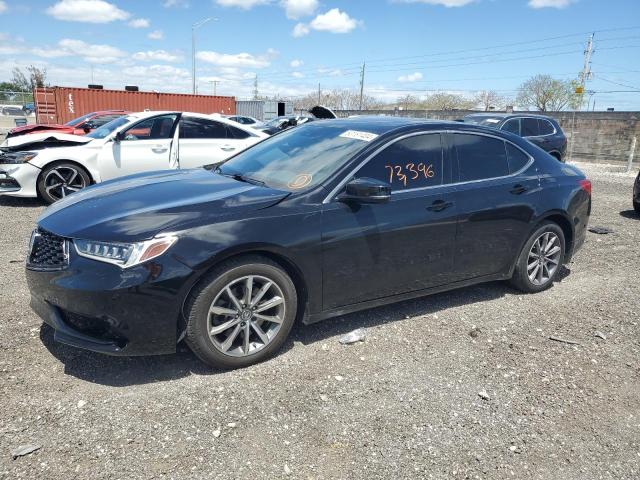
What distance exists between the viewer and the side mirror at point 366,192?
3471 mm

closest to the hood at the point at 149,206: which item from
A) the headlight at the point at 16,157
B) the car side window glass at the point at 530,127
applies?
the headlight at the point at 16,157

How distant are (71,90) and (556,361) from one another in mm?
27972

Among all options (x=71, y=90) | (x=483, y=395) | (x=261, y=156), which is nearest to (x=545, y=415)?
(x=483, y=395)

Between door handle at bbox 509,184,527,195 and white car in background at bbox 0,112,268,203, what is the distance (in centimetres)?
527

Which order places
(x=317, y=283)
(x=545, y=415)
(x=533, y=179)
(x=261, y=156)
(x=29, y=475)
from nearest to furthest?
(x=29, y=475) → (x=545, y=415) → (x=317, y=283) → (x=261, y=156) → (x=533, y=179)

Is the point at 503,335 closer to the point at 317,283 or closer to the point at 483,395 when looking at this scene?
the point at 483,395

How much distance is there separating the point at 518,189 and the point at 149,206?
3.16 meters

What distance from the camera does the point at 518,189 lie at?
15.0 ft

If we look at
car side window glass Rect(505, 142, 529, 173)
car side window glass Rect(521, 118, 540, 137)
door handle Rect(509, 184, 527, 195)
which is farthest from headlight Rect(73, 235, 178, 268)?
car side window glass Rect(521, 118, 540, 137)

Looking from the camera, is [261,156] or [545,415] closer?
[545,415]

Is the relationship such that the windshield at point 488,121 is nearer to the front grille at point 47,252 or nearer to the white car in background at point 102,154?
the white car in background at point 102,154

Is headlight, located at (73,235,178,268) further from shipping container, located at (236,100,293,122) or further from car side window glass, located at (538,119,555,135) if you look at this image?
shipping container, located at (236,100,293,122)

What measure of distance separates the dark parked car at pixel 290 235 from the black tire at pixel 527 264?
0.05 feet

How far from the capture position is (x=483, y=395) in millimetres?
3213
